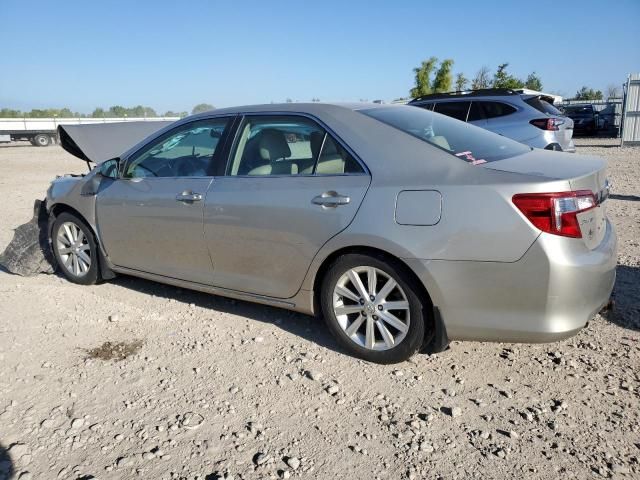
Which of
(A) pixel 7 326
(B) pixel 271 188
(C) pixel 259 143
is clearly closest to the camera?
(B) pixel 271 188

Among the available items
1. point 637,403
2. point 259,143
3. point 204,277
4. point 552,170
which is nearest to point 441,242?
point 552,170

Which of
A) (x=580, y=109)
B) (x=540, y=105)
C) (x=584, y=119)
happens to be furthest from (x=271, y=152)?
(x=580, y=109)

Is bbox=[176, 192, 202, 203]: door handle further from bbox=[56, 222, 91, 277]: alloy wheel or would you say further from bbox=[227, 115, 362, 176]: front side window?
bbox=[56, 222, 91, 277]: alloy wheel

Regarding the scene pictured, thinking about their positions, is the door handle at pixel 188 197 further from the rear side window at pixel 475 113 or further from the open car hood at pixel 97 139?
the rear side window at pixel 475 113

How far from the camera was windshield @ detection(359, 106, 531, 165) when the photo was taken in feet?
10.7

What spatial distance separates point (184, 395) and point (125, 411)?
327 millimetres

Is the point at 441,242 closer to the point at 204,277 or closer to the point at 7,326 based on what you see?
the point at 204,277

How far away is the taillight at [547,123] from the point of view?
30.8 ft

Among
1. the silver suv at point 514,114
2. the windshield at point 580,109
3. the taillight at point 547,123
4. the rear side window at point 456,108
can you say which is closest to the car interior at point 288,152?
the silver suv at point 514,114

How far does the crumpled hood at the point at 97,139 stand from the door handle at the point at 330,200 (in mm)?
3265

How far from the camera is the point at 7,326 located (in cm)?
416

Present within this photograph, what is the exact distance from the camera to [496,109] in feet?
33.4

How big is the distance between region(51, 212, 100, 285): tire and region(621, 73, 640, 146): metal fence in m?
18.6

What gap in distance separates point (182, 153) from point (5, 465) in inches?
101
